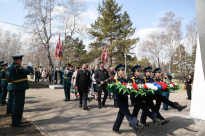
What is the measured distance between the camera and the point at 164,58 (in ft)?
123

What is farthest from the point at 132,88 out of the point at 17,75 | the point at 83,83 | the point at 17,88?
the point at 83,83

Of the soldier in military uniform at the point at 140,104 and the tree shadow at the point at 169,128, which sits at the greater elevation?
the soldier in military uniform at the point at 140,104

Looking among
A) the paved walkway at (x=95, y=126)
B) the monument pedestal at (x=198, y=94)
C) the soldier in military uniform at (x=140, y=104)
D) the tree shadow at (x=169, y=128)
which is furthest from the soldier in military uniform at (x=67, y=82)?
the monument pedestal at (x=198, y=94)

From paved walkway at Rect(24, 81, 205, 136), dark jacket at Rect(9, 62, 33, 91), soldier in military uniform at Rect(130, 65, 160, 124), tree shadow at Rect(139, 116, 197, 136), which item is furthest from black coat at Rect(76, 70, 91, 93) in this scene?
tree shadow at Rect(139, 116, 197, 136)

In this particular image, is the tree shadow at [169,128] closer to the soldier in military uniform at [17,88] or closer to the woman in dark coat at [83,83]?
the woman in dark coat at [83,83]

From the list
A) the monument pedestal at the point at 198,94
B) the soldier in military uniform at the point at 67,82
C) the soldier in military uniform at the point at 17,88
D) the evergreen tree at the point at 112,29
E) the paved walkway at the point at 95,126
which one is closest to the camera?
the paved walkway at the point at 95,126

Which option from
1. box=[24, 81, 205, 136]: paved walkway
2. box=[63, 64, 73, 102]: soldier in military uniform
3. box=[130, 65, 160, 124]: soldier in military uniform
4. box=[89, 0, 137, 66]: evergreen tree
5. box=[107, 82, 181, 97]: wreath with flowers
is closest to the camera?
box=[107, 82, 181, 97]: wreath with flowers

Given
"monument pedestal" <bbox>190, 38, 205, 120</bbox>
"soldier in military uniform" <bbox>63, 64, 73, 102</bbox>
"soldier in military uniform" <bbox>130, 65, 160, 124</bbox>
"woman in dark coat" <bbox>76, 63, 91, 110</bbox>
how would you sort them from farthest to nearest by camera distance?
"soldier in military uniform" <bbox>63, 64, 73, 102</bbox>
"woman in dark coat" <bbox>76, 63, 91, 110</bbox>
"monument pedestal" <bbox>190, 38, 205, 120</bbox>
"soldier in military uniform" <bbox>130, 65, 160, 124</bbox>

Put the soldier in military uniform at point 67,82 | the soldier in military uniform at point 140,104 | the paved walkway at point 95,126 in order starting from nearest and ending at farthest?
the soldier in military uniform at point 140,104
the paved walkway at point 95,126
the soldier in military uniform at point 67,82

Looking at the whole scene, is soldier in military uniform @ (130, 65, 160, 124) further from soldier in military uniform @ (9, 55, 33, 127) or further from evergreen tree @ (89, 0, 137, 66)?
evergreen tree @ (89, 0, 137, 66)

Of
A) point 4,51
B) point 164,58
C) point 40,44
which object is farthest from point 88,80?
point 4,51

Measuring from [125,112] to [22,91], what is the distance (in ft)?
10.8

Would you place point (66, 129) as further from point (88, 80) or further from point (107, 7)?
point (107, 7)

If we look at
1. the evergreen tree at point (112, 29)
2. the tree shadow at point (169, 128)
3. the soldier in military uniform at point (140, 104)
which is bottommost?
the tree shadow at point (169, 128)
